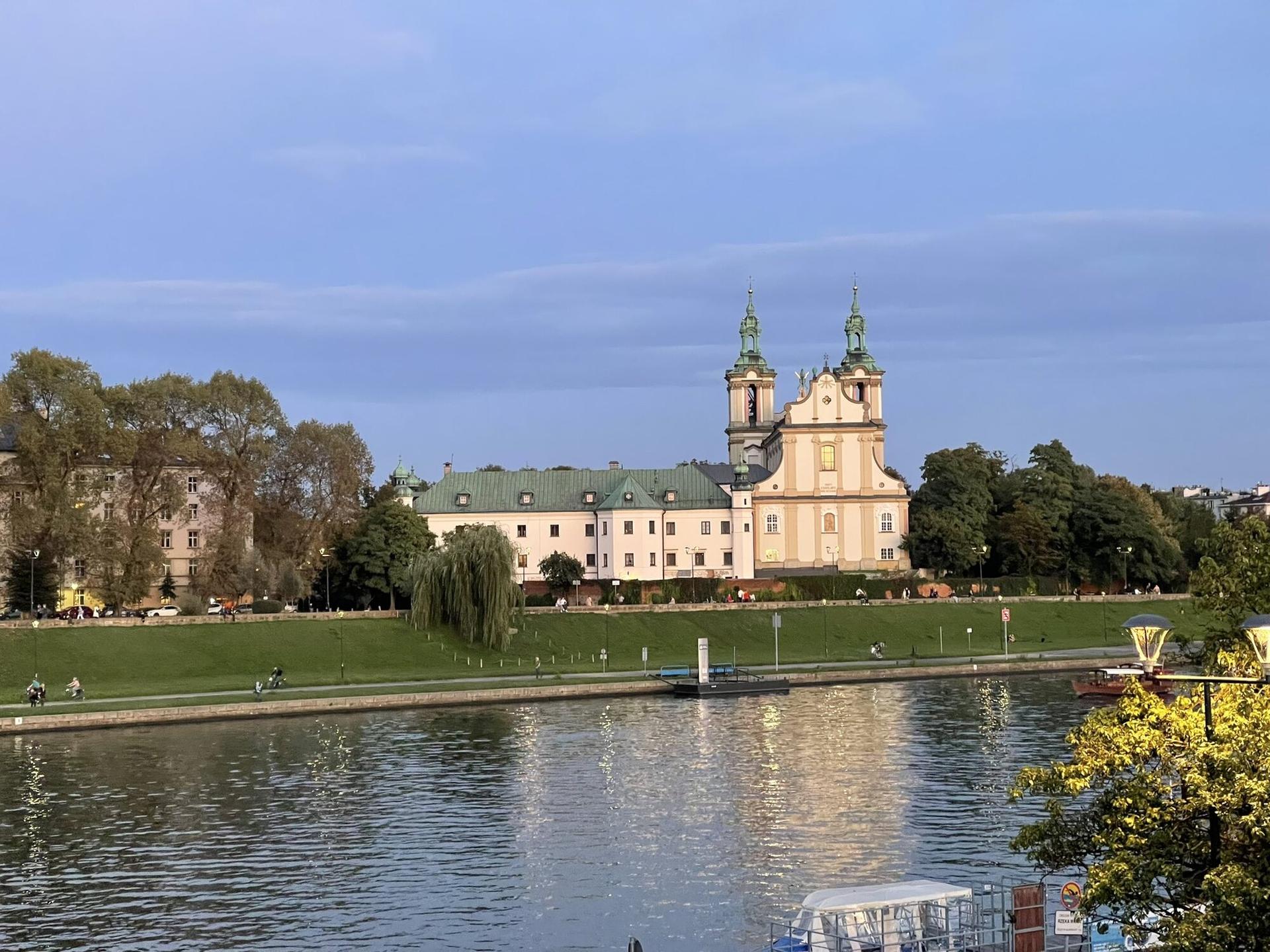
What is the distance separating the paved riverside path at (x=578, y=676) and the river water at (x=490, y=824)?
5.39 metres

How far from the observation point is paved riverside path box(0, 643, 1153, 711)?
65.1 m

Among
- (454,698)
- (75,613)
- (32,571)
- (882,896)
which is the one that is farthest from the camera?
(75,613)

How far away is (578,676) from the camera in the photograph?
7475 centimetres

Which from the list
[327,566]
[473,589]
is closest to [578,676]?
[473,589]

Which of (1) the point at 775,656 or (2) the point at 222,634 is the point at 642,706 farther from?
(2) the point at 222,634

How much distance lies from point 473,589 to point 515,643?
4304mm

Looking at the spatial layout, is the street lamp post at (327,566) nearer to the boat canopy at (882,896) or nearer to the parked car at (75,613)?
the parked car at (75,613)

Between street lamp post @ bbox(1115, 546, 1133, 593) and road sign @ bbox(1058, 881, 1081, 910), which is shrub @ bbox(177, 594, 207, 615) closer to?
street lamp post @ bbox(1115, 546, 1133, 593)

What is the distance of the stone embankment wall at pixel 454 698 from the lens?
59.9 m

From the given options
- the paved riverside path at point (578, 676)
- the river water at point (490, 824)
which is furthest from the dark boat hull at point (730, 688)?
the river water at point (490, 824)

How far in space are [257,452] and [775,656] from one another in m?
32.8

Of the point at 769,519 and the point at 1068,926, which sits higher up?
the point at 769,519

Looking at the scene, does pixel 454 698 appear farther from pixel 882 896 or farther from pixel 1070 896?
pixel 1070 896

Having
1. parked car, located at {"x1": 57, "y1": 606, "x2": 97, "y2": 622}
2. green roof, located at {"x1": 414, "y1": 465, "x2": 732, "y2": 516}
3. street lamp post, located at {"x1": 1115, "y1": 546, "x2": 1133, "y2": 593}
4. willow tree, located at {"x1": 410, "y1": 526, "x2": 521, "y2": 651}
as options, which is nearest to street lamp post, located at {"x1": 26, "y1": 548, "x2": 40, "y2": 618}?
parked car, located at {"x1": 57, "y1": 606, "x2": 97, "y2": 622}
